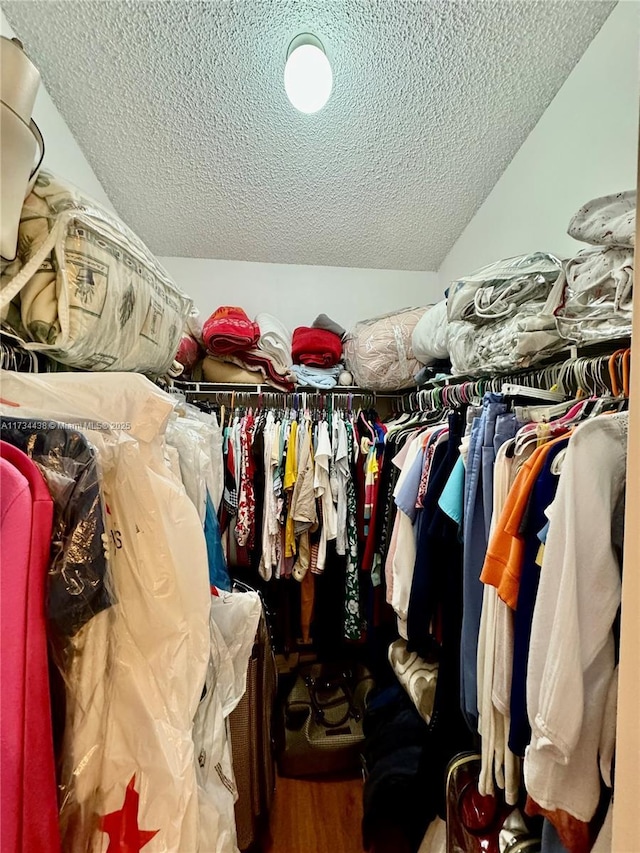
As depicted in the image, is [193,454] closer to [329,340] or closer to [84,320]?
[84,320]

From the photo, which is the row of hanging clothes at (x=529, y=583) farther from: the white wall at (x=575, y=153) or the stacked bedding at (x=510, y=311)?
the white wall at (x=575, y=153)

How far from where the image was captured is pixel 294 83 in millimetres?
974

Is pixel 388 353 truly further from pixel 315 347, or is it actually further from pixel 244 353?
pixel 244 353

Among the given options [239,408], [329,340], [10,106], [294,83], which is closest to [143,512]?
[10,106]

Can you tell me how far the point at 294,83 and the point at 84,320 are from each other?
0.89 meters

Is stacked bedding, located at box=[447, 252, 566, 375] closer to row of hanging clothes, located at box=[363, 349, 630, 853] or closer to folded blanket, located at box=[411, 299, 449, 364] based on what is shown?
row of hanging clothes, located at box=[363, 349, 630, 853]

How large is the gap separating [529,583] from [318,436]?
1045 millimetres

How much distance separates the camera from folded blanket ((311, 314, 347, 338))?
2002 millimetres

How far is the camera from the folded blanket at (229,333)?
1710 mm

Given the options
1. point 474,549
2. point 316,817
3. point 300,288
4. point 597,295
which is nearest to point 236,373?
point 300,288

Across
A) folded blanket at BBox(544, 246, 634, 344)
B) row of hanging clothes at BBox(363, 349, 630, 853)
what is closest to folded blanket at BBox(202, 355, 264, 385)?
row of hanging clothes at BBox(363, 349, 630, 853)

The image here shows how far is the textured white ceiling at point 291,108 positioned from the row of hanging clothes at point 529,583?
0.90 meters

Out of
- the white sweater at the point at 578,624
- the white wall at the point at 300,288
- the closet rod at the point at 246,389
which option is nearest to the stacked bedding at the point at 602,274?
the white sweater at the point at 578,624

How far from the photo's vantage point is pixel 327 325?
2.00 metres
